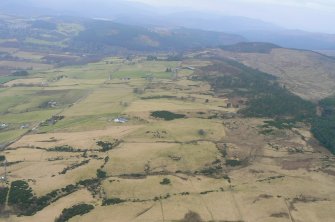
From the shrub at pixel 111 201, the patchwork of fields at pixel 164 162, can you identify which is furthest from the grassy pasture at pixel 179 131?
the shrub at pixel 111 201

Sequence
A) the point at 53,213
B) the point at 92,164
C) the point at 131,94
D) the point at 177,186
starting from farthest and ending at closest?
the point at 131,94
the point at 92,164
the point at 177,186
the point at 53,213

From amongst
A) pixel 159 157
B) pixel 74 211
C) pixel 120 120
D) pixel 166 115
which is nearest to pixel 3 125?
pixel 120 120

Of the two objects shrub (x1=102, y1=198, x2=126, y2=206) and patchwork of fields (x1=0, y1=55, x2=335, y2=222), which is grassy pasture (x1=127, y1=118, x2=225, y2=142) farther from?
shrub (x1=102, y1=198, x2=126, y2=206)

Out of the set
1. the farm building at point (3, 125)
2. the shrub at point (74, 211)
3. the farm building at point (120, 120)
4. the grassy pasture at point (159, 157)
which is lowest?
the farm building at point (3, 125)

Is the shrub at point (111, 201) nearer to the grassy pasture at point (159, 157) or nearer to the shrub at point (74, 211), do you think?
the shrub at point (74, 211)

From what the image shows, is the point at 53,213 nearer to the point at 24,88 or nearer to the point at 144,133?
the point at 144,133

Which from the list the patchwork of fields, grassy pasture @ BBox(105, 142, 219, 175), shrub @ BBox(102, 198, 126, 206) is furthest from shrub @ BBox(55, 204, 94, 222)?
grassy pasture @ BBox(105, 142, 219, 175)

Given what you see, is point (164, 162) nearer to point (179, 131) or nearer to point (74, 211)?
point (179, 131)

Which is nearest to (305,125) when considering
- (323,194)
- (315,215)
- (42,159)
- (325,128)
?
(325,128)
